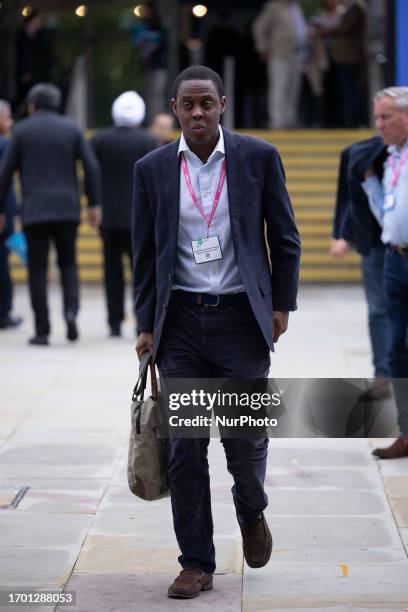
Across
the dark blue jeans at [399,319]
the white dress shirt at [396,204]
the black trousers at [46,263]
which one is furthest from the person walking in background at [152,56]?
the dark blue jeans at [399,319]

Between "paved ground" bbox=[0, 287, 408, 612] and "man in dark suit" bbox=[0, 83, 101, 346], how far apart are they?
6.05 ft

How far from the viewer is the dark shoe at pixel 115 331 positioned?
1173cm

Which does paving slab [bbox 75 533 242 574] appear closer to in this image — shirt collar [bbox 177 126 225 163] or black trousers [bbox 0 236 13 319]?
shirt collar [bbox 177 126 225 163]

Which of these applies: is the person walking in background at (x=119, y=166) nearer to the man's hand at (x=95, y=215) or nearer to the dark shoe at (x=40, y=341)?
the man's hand at (x=95, y=215)

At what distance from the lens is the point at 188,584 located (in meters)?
4.88

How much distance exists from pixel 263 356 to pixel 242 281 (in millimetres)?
301

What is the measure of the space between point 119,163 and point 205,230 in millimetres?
6627

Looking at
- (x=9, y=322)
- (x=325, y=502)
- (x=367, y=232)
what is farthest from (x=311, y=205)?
(x=325, y=502)

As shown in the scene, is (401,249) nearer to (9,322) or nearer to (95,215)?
(95,215)

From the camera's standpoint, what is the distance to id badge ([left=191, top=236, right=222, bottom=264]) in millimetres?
4816

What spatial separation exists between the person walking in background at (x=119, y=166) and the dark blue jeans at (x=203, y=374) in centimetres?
646

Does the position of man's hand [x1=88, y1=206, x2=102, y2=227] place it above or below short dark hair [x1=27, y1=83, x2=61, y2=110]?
below

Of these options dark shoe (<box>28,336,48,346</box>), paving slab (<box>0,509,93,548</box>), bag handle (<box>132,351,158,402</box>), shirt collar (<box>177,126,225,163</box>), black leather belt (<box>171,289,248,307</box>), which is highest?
shirt collar (<box>177,126,225,163</box>)

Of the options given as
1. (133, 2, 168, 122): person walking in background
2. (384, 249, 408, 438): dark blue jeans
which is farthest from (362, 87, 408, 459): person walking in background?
(133, 2, 168, 122): person walking in background
